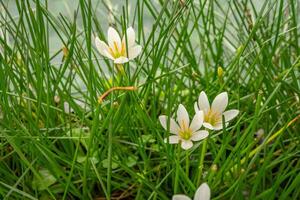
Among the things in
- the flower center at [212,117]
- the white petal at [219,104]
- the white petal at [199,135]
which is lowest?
the white petal at [199,135]

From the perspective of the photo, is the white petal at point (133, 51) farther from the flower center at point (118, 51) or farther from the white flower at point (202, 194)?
the white flower at point (202, 194)

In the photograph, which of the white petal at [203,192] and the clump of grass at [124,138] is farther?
the clump of grass at [124,138]

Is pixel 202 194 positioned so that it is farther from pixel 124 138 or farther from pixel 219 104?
pixel 124 138

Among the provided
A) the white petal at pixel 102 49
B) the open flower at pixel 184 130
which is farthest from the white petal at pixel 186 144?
the white petal at pixel 102 49

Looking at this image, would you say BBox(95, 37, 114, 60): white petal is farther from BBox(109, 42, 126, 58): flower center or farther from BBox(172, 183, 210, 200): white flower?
BBox(172, 183, 210, 200): white flower

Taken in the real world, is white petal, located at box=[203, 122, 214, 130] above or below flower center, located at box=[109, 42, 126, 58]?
below

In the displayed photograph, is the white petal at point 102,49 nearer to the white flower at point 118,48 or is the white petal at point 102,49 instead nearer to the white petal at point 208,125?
the white flower at point 118,48

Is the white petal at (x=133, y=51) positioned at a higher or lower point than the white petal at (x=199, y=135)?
higher

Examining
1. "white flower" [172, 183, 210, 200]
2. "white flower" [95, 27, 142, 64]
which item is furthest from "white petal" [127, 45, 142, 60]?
"white flower" [172, 183, 210, 200]
